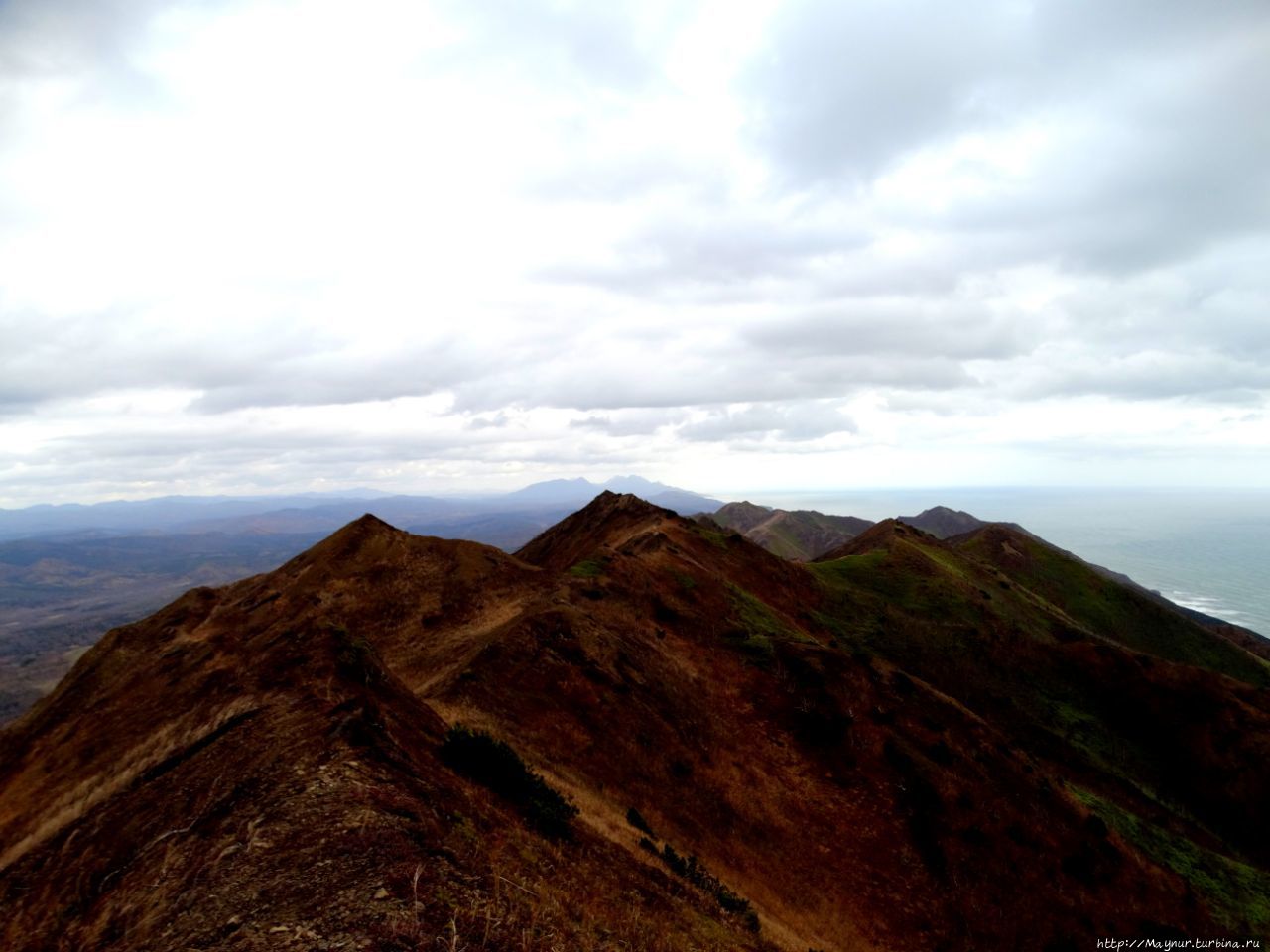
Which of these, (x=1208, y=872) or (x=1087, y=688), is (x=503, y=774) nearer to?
(x=1208, y=872)

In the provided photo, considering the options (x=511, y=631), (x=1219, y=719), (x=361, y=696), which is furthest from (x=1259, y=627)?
(x=361, y=696)

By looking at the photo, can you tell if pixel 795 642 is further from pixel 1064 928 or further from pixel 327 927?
pixel 327 927

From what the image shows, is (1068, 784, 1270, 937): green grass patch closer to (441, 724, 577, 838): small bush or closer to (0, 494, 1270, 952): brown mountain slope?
(0, 494, 1270, 952): brown mountain slope

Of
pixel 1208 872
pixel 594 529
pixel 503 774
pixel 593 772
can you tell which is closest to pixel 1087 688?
pixel 1208 872

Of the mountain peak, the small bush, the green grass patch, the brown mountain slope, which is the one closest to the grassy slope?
the green grass patch

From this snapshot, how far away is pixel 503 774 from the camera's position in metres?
16.8

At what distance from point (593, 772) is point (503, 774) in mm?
8723

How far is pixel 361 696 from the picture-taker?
55.4ft

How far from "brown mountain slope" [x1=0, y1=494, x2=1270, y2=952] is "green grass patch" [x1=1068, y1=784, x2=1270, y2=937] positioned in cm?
39

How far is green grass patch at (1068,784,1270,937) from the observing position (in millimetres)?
30359

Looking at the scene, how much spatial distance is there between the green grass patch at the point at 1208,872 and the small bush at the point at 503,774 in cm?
3513

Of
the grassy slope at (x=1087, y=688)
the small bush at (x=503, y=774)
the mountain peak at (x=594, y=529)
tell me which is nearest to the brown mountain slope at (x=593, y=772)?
the grassy slope at (x=1087, y=688)

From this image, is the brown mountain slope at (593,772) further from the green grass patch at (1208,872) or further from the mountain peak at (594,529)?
the mountain peak at (594,529)

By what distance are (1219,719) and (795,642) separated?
129 ft
